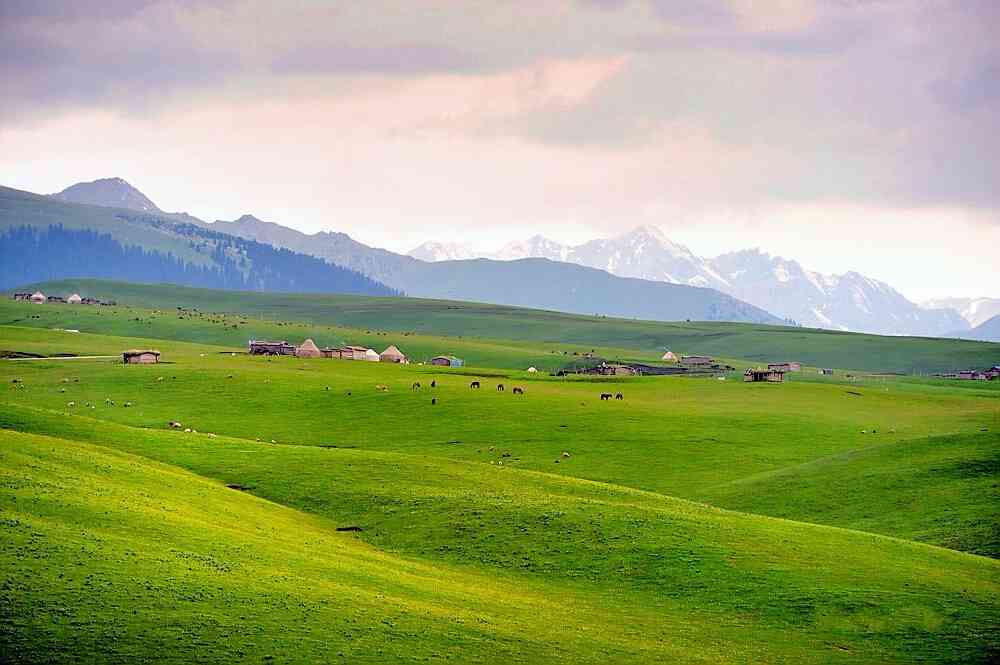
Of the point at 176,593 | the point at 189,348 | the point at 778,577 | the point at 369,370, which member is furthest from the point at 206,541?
the point at 189,348

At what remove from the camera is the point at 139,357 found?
140 m

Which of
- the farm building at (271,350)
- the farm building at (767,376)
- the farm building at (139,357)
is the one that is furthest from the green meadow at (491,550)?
the farm building at (271,350)

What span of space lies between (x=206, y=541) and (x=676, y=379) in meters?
126

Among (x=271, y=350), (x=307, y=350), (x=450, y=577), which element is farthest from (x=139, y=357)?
(x=450, y=577)

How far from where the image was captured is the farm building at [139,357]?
453 feet

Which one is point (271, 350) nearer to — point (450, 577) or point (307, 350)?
point (307, 350)

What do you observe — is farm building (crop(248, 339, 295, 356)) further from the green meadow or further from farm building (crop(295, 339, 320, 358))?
the green meadow

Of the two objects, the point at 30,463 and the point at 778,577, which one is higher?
the point at 30,463

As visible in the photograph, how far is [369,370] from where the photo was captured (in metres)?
151

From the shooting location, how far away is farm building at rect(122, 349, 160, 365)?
453 feet

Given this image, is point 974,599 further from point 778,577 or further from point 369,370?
point 369,370

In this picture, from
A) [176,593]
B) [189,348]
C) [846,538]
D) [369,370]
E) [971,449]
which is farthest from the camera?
[189,348]

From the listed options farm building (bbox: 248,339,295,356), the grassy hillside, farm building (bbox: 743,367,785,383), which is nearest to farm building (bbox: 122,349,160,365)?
farm building (bbox: 248,339,295,356)

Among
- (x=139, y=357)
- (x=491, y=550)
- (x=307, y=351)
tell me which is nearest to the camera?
(x=491, y=550)
